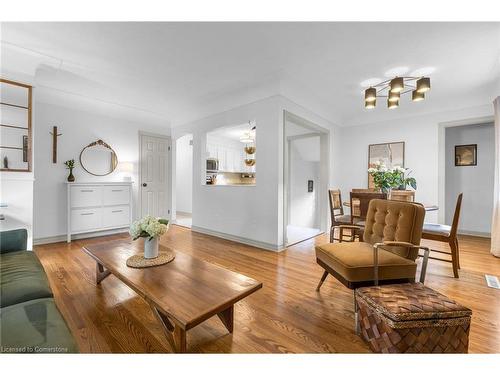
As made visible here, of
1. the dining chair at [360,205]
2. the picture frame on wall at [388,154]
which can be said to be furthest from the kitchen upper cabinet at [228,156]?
the dining chair at [360,205]

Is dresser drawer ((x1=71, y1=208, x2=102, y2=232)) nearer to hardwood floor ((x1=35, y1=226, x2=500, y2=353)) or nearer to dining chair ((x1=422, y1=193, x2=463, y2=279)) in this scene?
hardwood floor ((x1=35, y1=226, x2=500, y2=353))

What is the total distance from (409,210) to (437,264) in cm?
158

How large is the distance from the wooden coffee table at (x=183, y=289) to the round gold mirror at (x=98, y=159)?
119 inches

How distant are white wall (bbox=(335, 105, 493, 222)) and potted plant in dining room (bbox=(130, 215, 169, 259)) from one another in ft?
14.7

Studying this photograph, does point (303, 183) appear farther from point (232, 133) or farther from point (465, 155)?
point (465, 155)

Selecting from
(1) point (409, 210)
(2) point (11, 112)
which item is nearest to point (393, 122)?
(1) point (409, 210)

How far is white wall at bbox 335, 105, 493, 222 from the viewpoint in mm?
4188

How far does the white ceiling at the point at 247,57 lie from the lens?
7.11 ft

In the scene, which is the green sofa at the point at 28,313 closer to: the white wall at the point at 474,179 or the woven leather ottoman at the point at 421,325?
the woven leather ottoman at the point at 421,325

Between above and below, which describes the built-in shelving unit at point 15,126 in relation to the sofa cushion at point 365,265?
→ above

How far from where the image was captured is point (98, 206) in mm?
4047

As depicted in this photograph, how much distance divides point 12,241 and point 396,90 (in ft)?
14.3

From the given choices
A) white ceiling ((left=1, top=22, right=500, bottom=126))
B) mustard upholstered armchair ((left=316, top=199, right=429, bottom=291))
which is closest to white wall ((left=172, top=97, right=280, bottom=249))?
white ceiling ((left=1, top=22, right=500, bottom=126))
